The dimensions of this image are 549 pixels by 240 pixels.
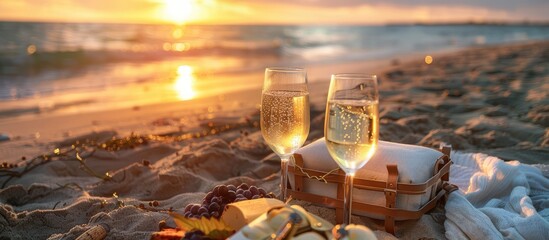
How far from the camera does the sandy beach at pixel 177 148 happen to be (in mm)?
3221

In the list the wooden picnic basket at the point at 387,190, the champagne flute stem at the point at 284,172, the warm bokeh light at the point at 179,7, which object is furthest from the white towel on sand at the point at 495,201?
the warm bokeh light at the point at 179,7

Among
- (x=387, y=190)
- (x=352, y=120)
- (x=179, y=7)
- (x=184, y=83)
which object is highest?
(x=179, y=7)

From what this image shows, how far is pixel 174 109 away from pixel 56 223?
4.84 m

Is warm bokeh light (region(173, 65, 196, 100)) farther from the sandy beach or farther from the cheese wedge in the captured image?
the cheese wedge

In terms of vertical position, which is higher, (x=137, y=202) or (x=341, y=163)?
(x=341, y=163)

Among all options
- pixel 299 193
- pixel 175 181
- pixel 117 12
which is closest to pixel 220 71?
pixel 175 181

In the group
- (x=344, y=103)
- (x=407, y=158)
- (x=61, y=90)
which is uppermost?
(x=344, y=103)

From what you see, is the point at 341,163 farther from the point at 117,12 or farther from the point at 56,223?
the point at 117,12

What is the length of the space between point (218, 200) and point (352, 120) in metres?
0.75

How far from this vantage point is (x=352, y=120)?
207cm

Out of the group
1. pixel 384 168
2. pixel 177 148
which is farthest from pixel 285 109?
pixel 177 148

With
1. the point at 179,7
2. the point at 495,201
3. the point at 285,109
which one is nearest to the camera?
the point at 285,109

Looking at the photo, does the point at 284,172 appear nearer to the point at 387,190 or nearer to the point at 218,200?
the point at 218,200

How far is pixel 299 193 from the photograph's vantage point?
9.67 ft
